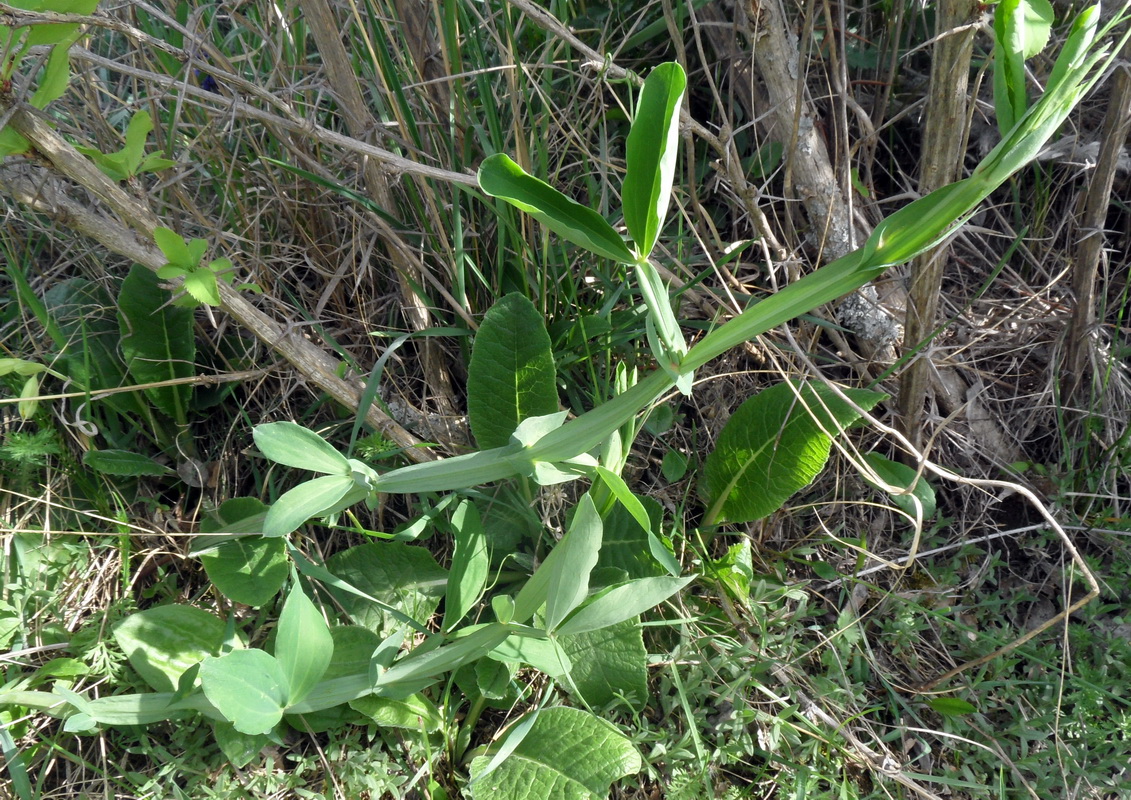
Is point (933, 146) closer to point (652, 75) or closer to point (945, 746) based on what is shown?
point (652, 75)

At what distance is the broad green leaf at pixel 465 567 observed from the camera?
1.21 m

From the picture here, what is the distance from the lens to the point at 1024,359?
1.76 metres

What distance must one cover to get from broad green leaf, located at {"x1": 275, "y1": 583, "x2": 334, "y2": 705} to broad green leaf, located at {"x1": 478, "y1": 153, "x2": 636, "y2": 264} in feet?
1.99

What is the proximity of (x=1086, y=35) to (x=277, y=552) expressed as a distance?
1.38 m

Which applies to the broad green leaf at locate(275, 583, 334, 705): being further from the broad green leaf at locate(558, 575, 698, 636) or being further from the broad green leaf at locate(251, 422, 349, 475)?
the broad green leaf at locate(558, 575, 698, 636)

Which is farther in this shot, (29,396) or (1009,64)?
(29,396)

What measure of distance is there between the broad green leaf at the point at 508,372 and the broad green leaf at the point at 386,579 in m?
0.26

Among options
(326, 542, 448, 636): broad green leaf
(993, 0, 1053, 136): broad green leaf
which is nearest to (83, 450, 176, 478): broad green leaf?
(326, 542, 448, 636): broad green leaf

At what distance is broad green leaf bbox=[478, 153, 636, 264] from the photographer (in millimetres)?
838

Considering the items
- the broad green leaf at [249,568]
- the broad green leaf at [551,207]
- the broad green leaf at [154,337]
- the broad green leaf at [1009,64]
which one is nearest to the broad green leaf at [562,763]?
the broad green leaf at [249,568]

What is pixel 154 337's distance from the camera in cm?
157

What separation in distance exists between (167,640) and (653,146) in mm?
1162

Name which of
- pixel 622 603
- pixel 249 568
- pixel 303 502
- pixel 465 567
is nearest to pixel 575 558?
pixel 622 603

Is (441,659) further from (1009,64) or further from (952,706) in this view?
(1009,64)
